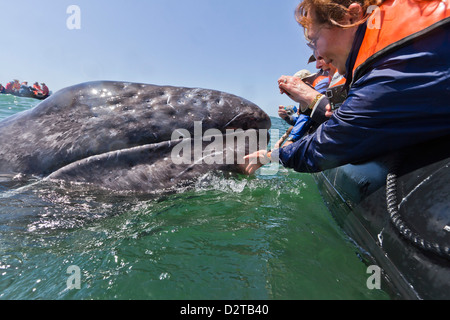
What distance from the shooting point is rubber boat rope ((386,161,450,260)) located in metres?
1.75

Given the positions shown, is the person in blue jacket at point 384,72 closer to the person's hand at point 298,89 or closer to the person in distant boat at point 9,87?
the person's hand at point 298,89

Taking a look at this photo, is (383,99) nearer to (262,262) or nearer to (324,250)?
(324,250)

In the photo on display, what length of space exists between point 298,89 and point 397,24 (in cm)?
216

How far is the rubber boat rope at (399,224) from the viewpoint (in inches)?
69.0

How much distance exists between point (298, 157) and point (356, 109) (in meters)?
0.93

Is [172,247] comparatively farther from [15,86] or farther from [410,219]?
[15,86]

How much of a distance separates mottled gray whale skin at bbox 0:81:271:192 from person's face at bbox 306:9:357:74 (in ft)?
4.55

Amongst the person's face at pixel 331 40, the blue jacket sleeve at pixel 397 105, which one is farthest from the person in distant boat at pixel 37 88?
the blue jacket sleeve at pixel 397 105

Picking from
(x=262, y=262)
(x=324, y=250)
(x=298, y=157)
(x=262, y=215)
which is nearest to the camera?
(x=262, y=262)

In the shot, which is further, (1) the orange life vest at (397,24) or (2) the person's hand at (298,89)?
(2) the person's hand at (298,89)

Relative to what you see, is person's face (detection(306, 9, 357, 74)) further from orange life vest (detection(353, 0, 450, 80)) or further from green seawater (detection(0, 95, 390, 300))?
green seawater (detection(0, 95, 390, 300))

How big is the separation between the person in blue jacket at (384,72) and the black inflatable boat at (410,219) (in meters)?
0.17
